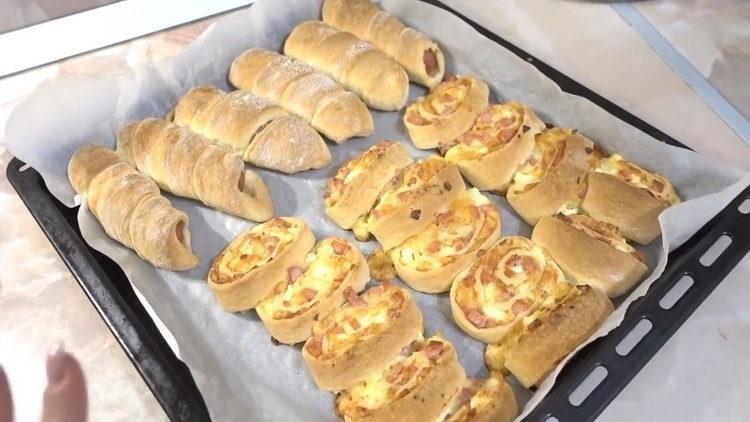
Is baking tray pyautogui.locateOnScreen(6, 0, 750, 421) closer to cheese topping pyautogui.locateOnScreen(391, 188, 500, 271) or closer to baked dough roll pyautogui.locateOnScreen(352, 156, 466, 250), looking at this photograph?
cheese topping pyautogui.locateOnScreen(391, 188, 500, 271)

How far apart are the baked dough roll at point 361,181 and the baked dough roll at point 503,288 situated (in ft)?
0.95

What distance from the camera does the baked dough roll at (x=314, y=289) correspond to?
4.57ft

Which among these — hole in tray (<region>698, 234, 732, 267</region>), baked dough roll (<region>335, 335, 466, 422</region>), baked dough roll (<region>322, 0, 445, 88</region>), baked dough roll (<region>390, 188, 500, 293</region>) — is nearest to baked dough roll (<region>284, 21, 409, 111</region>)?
baked dough roll (<region>322, 0, 445, 88</region>)

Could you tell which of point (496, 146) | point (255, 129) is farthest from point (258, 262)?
point (496, 146)

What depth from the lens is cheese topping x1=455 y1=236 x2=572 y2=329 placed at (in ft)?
4.47

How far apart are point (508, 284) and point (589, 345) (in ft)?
0.64

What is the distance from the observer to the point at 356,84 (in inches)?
71.9

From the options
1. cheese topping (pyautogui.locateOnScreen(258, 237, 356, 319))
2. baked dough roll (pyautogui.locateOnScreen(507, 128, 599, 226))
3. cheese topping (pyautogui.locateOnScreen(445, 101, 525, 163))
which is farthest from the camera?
cheese topping (pyautogui.locateOnScreen(445, 101, 525, 163))

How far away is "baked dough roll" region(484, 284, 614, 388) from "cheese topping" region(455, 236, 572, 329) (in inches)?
1.4

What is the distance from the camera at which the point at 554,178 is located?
1541mm

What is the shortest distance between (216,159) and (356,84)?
43 cm

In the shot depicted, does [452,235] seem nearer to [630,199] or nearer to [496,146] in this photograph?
[496,146]

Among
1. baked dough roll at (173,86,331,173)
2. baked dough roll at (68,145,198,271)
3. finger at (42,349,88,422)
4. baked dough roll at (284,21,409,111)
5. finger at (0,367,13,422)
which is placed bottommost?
finger at (0,367,13,422)

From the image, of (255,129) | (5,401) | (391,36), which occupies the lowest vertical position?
(5,401)
